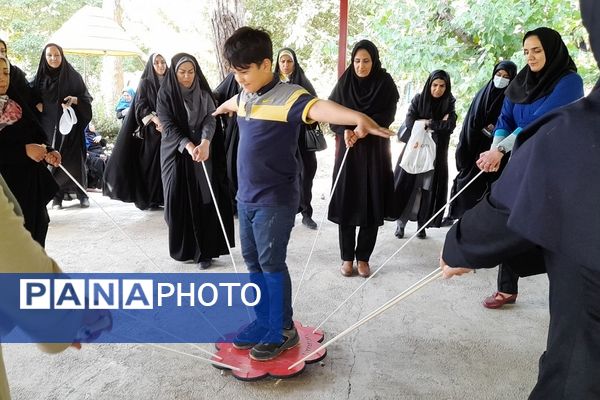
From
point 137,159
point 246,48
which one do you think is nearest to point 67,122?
point 137,159

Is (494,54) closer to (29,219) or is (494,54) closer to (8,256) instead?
(29,219)

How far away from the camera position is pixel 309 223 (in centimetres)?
471

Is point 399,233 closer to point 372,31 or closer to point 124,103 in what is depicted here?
point 124,103

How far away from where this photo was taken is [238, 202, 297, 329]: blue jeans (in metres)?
2.15

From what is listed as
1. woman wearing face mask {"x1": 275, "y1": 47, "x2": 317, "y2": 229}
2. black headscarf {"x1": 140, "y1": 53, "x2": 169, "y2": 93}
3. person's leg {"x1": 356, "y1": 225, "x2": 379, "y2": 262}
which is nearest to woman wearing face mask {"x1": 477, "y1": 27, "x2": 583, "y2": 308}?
person's leg {"x1": 356, "y1": 225, "x2": 379, "y2": 262}

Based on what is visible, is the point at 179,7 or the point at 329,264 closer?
the point at 329,264

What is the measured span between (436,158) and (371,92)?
1128mm

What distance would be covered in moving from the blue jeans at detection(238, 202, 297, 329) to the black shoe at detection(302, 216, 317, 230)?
231 cm

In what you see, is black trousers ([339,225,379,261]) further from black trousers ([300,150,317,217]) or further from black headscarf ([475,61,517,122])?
black headscarf ([475,61,517,122])

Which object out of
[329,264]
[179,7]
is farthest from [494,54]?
[179,7]

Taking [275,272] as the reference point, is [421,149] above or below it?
above

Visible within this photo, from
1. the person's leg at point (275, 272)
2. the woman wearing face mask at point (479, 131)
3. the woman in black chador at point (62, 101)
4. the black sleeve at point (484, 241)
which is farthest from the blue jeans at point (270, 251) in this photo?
the woman in black chador at point (62, 101)

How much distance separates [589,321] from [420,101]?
11.0 ft

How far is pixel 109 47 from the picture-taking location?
27.3 ft
